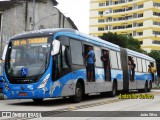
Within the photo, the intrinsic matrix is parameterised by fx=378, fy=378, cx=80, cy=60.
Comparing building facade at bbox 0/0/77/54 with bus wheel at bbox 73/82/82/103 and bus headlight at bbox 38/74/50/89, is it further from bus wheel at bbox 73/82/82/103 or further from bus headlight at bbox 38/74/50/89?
bus headlight at bbox 38/74/50/89

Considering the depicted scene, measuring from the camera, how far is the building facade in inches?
1992

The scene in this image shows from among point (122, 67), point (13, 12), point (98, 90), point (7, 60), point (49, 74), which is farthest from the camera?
point (13, 12)

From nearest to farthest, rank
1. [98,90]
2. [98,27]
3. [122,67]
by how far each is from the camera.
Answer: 1. [98,90]
2. [122,67]
3. [98,27]

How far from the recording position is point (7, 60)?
1539 centimetres

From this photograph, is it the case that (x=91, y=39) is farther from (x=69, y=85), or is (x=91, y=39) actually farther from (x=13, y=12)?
(x=13, y=12)

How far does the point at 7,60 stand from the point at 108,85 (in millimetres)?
7165

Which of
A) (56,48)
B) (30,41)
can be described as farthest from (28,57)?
(56,48)

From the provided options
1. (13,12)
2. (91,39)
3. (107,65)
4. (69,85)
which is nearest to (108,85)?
(107,65)

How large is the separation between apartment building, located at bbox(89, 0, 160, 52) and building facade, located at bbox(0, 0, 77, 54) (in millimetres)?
35984

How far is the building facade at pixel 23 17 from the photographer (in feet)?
166

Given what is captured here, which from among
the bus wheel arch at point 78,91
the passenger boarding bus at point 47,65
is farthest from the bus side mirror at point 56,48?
the bus wheel arch at point 78,91

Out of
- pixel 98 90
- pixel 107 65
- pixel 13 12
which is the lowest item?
pixel 98 90

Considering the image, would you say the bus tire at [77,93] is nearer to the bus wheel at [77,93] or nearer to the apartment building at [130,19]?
the bus wheel at [77,93]

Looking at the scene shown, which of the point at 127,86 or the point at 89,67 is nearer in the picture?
the point at 89,67
